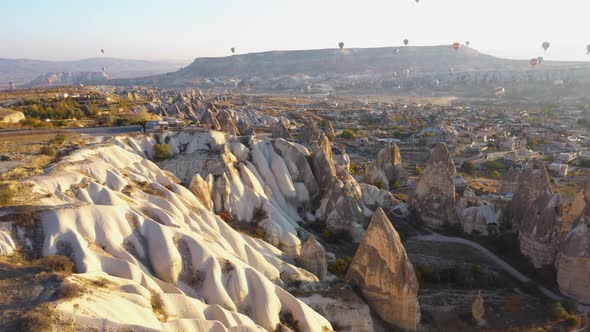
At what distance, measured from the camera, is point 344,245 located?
23.2m

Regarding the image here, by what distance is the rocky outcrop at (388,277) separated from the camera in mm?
15984

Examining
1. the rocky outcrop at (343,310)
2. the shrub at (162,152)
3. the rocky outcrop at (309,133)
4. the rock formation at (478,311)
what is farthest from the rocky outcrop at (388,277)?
the rocky outcrop at (309,133)

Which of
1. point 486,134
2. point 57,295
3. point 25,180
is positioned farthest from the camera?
point 486,134

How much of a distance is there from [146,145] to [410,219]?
1732 centimetres

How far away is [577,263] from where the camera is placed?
19.0 meters

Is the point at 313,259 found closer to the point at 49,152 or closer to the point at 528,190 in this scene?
the point at 49,152

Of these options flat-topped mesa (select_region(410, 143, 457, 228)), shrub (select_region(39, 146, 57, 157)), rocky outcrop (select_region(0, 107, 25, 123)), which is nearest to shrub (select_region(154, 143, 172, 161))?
shrub (select_region(39, 146, 57, 157))

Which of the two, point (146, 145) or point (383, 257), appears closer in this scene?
point (383, 257)

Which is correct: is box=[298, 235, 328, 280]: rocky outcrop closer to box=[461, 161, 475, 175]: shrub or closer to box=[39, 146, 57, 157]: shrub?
box=[39, 146, 57, 157]: shrub

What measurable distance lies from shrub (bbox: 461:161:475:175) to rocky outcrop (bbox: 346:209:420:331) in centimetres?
3384

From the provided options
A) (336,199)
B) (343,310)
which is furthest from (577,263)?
(336,199)

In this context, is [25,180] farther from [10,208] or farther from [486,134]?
[486,134]

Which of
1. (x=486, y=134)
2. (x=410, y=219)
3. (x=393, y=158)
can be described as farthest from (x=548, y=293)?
(x=486, y=134)

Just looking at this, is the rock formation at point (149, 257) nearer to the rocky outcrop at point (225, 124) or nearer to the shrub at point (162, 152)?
the shrub at point (162, 152)
